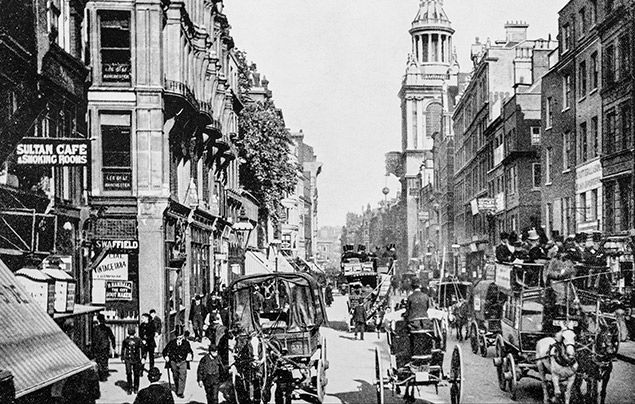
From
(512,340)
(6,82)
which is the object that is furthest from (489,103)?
(6,82)

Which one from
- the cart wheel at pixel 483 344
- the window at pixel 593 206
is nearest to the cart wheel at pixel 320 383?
the cart wheel at pixel 483 344

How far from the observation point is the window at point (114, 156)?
29.0 meters

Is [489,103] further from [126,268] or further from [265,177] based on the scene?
[126,268]

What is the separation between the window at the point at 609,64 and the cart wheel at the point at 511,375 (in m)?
20.4

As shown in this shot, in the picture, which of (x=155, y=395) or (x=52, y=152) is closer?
(x=155, y=395)

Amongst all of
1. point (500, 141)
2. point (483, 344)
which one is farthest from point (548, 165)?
point (483, 344)

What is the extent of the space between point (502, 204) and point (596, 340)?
41.6m

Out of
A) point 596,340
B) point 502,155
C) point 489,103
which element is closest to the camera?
point 596,340

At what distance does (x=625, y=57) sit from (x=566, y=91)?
8.35 meters

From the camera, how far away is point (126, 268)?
2853 cm

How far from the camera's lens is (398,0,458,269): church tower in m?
141

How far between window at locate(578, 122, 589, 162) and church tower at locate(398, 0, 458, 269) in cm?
9543

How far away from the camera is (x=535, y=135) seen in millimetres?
52625

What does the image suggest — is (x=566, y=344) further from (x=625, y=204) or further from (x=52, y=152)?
(x=625, y=204)
